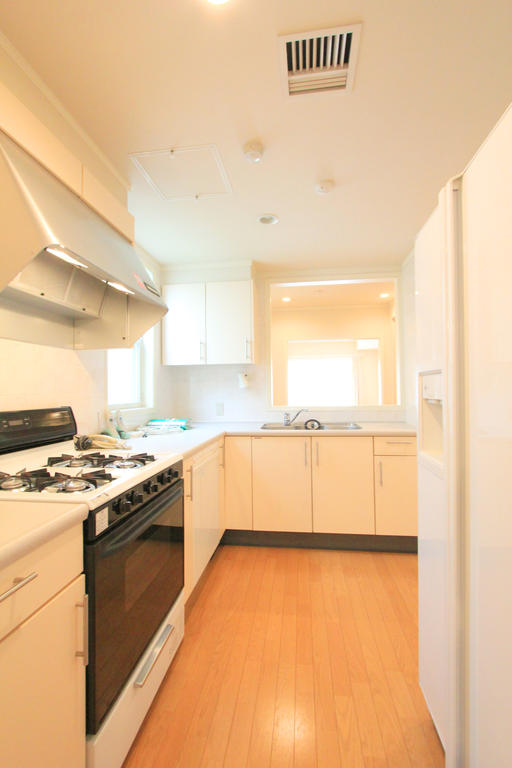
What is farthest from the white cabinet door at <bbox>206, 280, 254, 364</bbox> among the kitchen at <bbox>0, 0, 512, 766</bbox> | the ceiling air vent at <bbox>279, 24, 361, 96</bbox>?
the ceiling air vent at <bbox>279, 24, 361, 96</bbox>

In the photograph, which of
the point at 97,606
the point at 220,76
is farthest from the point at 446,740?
the point at 220,76

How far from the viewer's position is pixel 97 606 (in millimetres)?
957

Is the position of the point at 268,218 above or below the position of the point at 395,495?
above

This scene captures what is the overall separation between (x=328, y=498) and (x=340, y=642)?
104cm

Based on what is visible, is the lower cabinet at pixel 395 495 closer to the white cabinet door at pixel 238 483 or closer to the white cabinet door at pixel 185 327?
the white cabinet door at pixel 238 483

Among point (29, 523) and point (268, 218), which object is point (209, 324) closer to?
point (268, 218)

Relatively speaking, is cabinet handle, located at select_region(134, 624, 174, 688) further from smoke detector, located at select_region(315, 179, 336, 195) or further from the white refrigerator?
smoke detector, located at select_region(315, 179, 336, 195)

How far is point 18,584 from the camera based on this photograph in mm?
696

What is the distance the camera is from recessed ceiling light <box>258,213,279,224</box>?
89.4 inches

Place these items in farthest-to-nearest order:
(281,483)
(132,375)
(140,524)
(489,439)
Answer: (132,375) < (281,483) < (140,524) < (489,439)

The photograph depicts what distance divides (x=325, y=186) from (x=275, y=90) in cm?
68

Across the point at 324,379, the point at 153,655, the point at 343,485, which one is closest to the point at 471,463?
the point at 153,655

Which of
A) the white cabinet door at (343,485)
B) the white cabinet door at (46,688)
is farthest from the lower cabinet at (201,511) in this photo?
the white cabinet door at (46,688)

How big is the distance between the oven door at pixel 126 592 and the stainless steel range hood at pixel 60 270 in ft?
2.94
